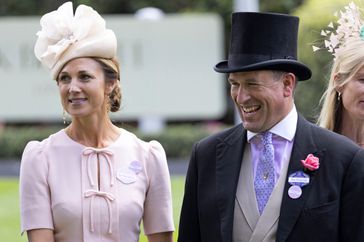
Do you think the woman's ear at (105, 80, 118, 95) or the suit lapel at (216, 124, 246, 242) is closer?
the suit lapel at (216, 124, 246, 242)

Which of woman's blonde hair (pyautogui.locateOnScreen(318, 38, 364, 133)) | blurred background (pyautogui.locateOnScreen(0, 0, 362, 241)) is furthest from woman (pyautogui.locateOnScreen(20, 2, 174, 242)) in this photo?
blurred background (pyautogui.locateOnScreen(0, 0, 362, 241))

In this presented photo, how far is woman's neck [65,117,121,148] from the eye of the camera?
5.06 meters

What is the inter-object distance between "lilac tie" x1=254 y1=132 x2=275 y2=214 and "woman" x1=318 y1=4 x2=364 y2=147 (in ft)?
2.97

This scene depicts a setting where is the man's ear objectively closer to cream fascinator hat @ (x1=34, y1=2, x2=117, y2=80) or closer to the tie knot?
the tie knot

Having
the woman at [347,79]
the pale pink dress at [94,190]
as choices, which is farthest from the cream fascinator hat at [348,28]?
the pale pink dress at [94,190]

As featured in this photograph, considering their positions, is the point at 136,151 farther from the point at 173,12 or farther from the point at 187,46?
the point at 173,12

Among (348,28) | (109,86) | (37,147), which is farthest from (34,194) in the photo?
(348,28)

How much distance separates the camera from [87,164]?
5.05 meters

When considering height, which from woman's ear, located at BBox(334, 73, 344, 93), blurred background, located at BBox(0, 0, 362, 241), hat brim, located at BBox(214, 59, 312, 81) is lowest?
blurred background, located at BBox(0, 0, 362, 241)

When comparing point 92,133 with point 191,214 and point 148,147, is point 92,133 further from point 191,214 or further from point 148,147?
point 191,214

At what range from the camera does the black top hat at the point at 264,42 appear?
15.0 ft

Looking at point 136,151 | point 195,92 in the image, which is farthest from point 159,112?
point 136,151

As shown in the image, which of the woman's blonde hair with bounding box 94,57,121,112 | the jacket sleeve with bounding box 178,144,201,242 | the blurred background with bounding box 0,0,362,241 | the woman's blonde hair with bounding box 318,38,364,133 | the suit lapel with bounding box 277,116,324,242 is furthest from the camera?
the blurred background with bounding box 0,0,362,241

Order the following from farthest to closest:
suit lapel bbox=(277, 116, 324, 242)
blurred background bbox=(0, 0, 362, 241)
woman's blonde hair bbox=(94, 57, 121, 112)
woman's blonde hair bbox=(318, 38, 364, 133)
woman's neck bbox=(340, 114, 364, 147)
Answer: blurred background bbox=(0, 0, 362, 241)
woman's neck bbox=(340, 114, 364, 147)
woman's blonde hair bbox=(318, 38, 364, 133)
woman's blonde hair bbox=(94, 57, 121, 112)
suit lapel bbox=(277, 116, 324, 242)
